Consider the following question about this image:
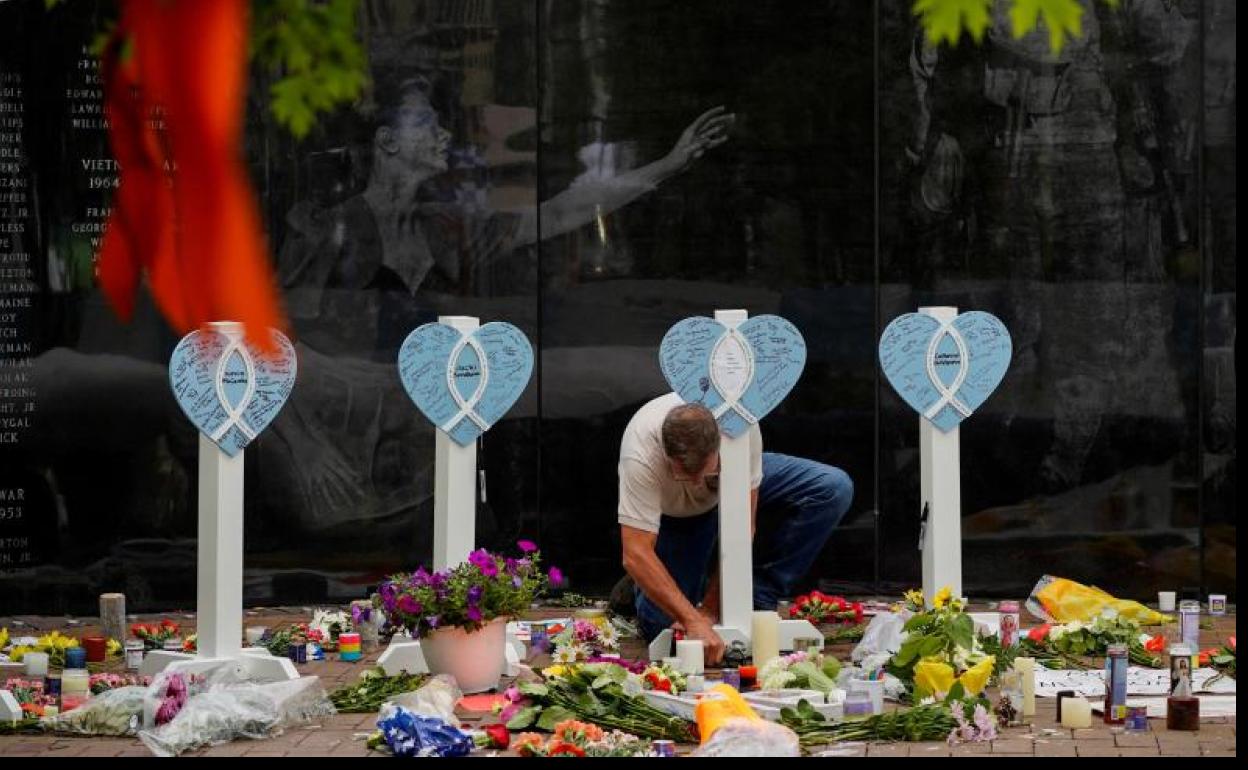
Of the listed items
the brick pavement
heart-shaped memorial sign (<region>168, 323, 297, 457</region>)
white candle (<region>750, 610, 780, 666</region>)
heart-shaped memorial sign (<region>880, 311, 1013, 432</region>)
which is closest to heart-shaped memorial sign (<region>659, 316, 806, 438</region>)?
heart-shaped memorial sign (<region>880, 311, 1013, 432</region>)

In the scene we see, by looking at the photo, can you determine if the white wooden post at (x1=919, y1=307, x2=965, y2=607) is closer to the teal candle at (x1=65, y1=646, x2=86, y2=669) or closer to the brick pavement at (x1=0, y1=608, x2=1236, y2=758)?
the brick pavement at (x1=0, y1=608, x2=1236, y2=758)

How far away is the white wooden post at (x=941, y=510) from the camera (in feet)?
25.9

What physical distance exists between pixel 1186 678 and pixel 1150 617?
2428 millimetres

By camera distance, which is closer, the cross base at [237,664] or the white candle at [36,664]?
the cross base at [237,664]

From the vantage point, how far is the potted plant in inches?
266

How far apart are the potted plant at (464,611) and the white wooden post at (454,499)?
631 millimetres

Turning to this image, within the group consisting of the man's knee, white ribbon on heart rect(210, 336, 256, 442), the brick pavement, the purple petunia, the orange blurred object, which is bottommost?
the brick pavement

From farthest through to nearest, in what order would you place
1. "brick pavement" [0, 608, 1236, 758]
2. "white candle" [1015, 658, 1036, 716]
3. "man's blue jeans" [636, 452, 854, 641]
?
"man's blue jeans" [636, 452, 854, 641]
"white candle" [1015, 658, 1036, 716]
"brick pavement" [0, 608, 1236, 758]

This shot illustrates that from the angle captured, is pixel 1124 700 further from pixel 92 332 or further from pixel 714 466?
pixel 92 332

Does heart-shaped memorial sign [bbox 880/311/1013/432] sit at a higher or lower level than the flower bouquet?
higher

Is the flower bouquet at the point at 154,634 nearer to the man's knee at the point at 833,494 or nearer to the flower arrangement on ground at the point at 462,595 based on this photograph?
the flower arrangement on ground at the point at 462,595

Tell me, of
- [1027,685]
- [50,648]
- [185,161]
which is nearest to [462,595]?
[1027,685]

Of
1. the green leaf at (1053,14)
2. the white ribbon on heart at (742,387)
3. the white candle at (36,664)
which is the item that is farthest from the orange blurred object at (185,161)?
the white ribbon on heart at (742,387)

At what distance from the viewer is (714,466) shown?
782 centimetres
